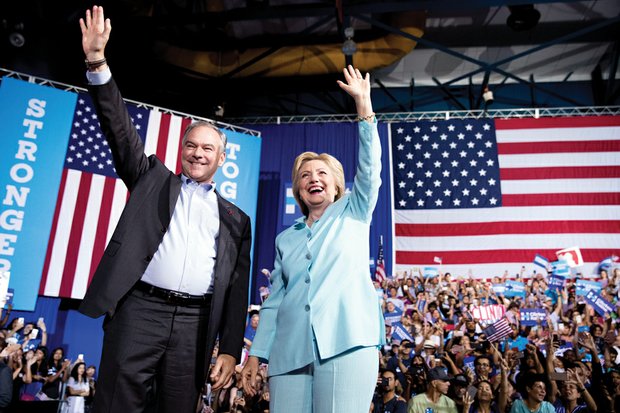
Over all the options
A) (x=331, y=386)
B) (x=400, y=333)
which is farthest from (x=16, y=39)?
(x=331, y=386)

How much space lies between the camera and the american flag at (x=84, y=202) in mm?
7500

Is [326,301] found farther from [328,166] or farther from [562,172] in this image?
[562,172]

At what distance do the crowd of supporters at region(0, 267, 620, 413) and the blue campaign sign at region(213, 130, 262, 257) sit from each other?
2380 mm

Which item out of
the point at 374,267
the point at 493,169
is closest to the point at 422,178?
the point at 493,169

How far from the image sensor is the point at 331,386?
1.35m

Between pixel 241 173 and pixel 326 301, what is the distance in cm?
758

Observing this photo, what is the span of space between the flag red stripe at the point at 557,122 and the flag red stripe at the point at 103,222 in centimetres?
734

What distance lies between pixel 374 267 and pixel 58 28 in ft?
23.0

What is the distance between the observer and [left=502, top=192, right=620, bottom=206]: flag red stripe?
9664mm

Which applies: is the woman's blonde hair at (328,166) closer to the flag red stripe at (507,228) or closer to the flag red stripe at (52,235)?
the flag red stripe at (52,235)

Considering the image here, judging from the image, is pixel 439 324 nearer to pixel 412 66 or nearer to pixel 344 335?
pixel 344 335

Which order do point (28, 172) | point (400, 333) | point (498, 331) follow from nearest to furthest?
point (498, 331)
point (400, 333)
point (28, 172)

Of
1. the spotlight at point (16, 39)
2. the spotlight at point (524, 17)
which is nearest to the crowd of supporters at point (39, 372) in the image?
the spotlight at point (16, 39)

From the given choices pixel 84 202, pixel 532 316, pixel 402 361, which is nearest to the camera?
pixel 402 361
